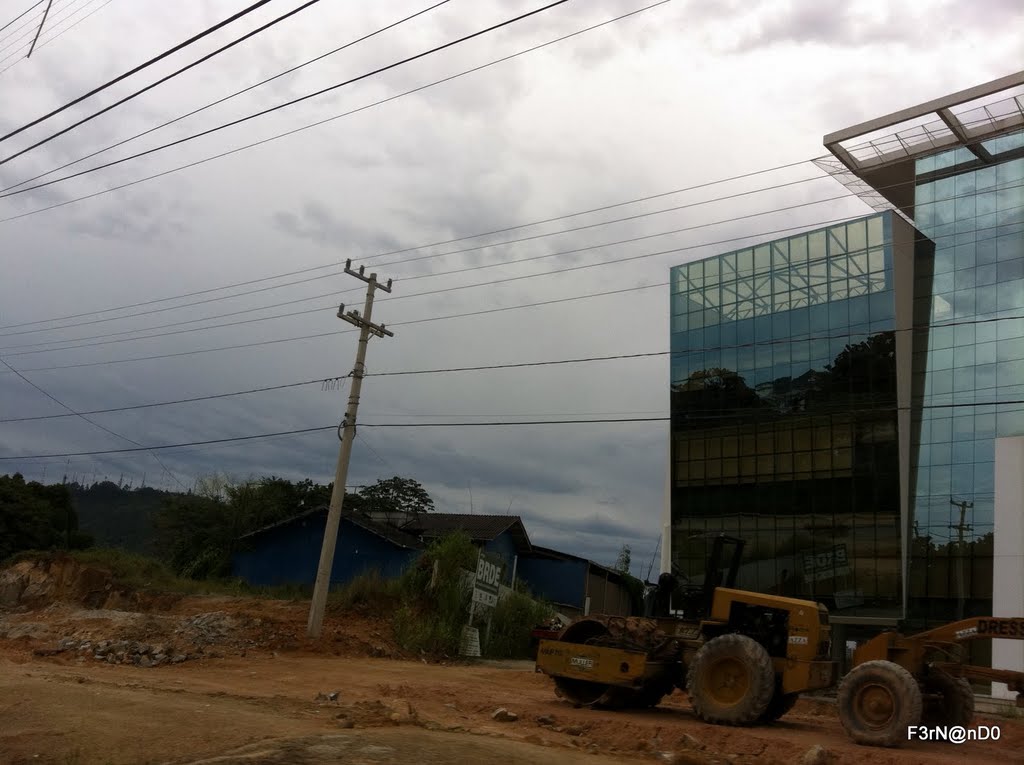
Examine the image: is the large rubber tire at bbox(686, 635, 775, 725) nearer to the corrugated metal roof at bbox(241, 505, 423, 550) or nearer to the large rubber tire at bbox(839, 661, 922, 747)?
the large rubber tire at bbox(839, 661, 922, 747)

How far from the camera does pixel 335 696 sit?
14141 mm

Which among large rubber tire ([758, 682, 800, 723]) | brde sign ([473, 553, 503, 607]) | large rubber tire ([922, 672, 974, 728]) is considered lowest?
large rubber tire ([758, 682, 800, 723])

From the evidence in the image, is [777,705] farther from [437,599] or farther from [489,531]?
[489,531]

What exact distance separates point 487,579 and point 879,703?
1697 cm

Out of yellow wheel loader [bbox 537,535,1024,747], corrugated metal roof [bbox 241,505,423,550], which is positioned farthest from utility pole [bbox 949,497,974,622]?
yellow wheel loader [bbox 537,535,1024,747]

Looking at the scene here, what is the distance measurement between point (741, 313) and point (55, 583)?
3328 centimetres

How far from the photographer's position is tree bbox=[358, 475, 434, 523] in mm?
62525

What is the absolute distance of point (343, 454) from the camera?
23.8 m

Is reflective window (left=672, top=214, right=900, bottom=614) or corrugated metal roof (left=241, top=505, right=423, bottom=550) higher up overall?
reflective window (left=672, top=214, right=900, bottom=614)

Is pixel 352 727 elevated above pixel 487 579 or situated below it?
below

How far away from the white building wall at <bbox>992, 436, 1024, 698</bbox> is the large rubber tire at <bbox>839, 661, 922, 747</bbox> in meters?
23.4

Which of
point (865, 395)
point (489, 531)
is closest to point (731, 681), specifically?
point (865, 395)

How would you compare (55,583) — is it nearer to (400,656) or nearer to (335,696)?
(400,656)

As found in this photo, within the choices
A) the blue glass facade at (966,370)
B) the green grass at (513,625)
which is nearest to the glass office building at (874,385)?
the blue glass facade at (966,370)
